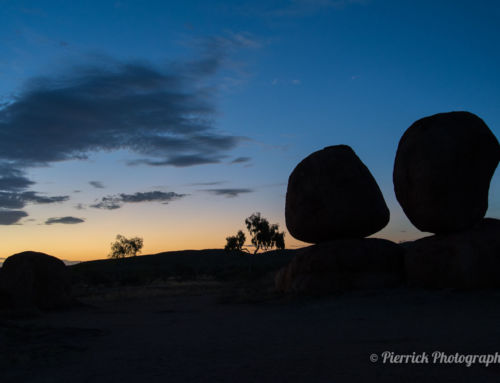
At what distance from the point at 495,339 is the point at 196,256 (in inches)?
2537

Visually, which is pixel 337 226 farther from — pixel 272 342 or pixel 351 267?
pixel 272 342

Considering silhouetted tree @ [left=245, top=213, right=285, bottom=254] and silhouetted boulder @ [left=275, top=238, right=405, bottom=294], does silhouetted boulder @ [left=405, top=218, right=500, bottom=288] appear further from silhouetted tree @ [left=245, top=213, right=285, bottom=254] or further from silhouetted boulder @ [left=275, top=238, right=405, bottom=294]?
silhouetted tree @ [left=245, top=213, right=285, bottom=254]

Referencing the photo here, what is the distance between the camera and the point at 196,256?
68.9 metres

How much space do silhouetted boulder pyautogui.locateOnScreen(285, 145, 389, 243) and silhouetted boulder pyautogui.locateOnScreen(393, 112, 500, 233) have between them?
1.62 m

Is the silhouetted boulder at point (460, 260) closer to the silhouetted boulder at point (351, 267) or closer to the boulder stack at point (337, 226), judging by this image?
the silhouetted boulder at point (351, 267)

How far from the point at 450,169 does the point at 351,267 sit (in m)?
3.99

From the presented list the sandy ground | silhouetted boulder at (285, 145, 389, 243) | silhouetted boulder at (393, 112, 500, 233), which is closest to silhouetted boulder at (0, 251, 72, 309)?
the sandy ground

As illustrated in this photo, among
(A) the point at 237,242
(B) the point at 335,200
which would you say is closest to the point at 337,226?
(B) the point at 335,200

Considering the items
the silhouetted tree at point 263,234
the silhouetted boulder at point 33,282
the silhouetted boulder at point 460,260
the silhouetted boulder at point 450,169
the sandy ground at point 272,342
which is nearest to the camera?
the sandy ground at point 272,342

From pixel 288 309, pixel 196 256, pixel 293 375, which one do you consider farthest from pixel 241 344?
pixel 196 256

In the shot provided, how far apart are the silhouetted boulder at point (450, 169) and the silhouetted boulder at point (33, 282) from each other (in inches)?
452

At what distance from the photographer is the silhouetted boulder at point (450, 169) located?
12.1 meters

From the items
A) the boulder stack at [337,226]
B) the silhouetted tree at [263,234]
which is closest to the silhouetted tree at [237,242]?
the silhouetted tree at [263,234]

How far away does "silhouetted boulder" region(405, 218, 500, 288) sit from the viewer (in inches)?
455
